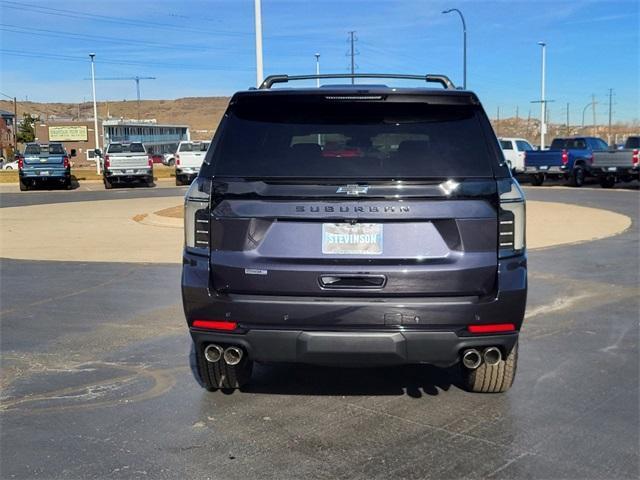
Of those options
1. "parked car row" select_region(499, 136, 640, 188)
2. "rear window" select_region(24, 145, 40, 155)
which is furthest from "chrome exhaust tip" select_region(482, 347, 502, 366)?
"rear window" select_region(24, 145, 40, 155)

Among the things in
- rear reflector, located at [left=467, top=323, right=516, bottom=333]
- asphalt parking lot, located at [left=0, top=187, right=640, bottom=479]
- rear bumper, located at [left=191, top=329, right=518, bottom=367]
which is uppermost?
rear reflector, located at [left=467, top=323, right=516, bottom=333]

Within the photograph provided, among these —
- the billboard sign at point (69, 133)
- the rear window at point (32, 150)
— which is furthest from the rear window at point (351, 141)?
the billboard sign at point (69, 133)

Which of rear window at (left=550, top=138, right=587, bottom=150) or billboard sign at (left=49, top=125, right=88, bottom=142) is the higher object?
billboard sign at (left=49, top=125, right=88, bottom=142)

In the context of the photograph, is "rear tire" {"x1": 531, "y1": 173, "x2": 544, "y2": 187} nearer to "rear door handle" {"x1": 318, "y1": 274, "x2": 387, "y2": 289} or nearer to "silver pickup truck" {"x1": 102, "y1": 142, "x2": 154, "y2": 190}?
"silver pickup truck" {"x1": 102, "y1": 142, "x2": 154, "y2": 190}

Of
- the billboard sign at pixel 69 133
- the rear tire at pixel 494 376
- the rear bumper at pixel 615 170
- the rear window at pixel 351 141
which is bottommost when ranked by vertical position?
the rear tire at pixel 494 376

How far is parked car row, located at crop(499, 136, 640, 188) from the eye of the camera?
88.7ft

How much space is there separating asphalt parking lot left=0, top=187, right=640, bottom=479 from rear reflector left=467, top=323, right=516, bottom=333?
2.13ft

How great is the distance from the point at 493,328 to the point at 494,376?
87 centimetres

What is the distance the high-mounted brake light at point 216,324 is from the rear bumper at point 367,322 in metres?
0.03

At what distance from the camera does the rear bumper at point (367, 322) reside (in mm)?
3785

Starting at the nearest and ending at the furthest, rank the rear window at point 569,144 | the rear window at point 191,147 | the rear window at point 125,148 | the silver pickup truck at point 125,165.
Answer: the rear window at point 569,144, the rear window at point 191,147, the silver pickup truck at point 125,165, the rear window at point 125,148

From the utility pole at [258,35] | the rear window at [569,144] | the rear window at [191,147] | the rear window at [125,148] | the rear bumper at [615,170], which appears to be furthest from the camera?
the rear window at [125,148]

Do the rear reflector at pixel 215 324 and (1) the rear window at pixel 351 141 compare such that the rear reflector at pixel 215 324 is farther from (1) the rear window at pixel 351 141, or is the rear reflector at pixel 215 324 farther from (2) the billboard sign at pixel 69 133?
(2) the billboard sign at pixel 69 133

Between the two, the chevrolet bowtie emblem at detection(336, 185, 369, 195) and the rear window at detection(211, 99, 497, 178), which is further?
the rear window at detection(211, 99, 497, 178)
